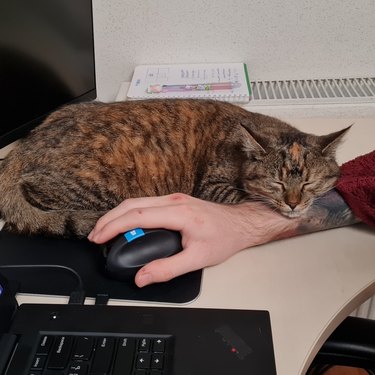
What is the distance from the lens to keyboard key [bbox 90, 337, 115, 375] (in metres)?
0.47

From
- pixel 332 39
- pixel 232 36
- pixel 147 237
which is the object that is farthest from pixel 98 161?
pixel 332 39

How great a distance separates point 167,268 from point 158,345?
131 mm

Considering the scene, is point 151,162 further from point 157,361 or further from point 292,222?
point 157,361

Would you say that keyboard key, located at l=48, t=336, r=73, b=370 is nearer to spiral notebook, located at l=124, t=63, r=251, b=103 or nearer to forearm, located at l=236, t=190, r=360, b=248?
forearm, located at l=236, t=190, r=360, b=248

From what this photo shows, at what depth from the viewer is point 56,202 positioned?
0.87 meters

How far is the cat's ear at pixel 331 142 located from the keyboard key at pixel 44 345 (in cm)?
67

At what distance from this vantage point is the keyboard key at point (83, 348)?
0.48 metres

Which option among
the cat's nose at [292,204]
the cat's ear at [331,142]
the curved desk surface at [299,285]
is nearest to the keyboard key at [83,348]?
the curved desk surface at [299,285]

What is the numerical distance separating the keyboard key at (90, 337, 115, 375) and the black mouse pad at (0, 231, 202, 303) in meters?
0.11

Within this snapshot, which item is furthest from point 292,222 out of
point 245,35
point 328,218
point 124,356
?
point 245,35

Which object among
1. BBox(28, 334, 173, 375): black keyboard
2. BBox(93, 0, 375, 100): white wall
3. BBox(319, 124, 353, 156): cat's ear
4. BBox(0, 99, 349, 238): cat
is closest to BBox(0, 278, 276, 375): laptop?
BBox(28, 334, 173, 375): black keyboard

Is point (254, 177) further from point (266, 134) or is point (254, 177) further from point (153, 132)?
point (153, 132)

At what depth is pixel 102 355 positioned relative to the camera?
1.59 ft

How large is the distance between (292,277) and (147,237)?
0.77ft
